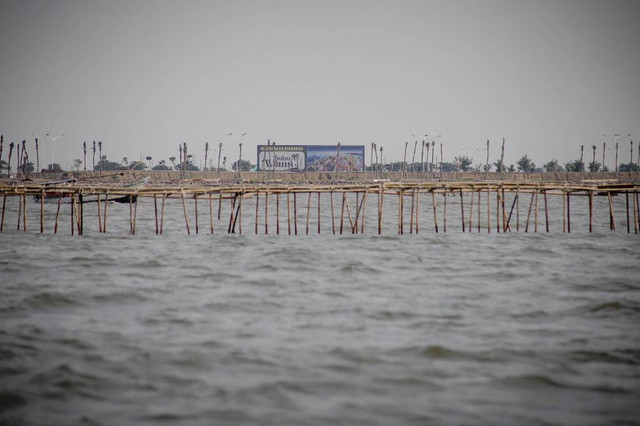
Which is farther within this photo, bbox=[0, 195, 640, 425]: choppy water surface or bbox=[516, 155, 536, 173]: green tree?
bbox=[516, 155, 536, 173]: green tree

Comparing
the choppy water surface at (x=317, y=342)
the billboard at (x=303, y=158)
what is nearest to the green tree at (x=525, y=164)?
the billboard at (x=303, y=158)

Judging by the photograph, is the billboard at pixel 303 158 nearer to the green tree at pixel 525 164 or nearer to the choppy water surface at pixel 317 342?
the green tree at pixel 525 164

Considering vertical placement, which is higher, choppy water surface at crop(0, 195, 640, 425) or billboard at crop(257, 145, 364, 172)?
billboard at crop(257, 145, 364, 172)

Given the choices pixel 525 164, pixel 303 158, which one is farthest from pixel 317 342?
pixel 525 164

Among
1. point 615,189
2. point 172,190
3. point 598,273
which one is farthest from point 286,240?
point 615,189

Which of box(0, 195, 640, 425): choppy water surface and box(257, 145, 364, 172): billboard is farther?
box(257, 145, 364, 172): billboard

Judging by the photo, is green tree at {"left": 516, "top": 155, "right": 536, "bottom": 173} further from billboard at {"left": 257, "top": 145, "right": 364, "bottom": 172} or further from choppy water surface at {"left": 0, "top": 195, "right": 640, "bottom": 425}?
choppy water surface at {"left": 0, "top": 195, "right": 640, "bottom": 425}

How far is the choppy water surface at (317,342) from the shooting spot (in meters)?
8.98

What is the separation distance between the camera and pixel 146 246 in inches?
1113

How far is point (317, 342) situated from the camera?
1194 centimetres

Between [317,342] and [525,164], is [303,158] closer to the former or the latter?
[525,164]

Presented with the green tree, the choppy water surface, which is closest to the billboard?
the green tree

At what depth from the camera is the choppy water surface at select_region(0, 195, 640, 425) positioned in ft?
29.5

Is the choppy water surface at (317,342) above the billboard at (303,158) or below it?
below
